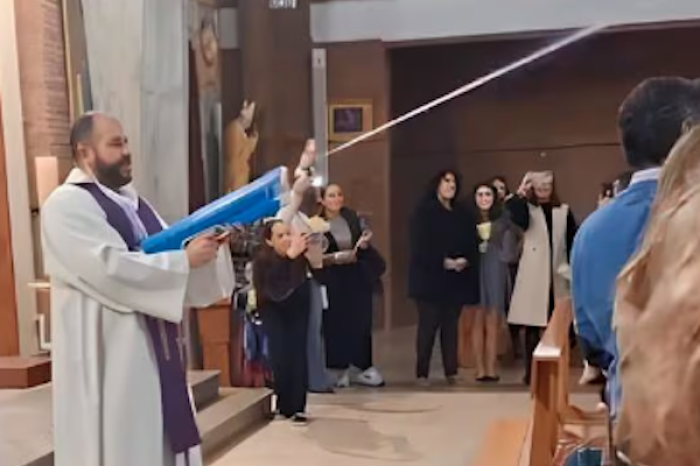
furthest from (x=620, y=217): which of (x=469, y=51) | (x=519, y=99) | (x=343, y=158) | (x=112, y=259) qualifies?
(x=519, y=99)

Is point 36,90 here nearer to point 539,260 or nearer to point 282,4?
point 282,4

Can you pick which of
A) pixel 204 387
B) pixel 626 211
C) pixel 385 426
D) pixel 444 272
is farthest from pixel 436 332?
pixel 626 211

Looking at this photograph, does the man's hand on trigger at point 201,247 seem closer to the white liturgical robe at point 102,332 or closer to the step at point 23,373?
the white liturgical robe at point 102,332

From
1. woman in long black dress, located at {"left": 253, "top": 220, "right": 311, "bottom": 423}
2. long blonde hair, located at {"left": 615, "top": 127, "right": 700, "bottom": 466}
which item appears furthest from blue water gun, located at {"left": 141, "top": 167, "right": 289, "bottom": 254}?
woman in long black dress, located at {"left": 253, "top": 220, "right": 311, "bottom": 423}

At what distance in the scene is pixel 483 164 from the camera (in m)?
8.22

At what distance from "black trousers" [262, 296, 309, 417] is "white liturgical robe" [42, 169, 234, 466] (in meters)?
2.48

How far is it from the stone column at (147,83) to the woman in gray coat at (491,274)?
6.75 ft

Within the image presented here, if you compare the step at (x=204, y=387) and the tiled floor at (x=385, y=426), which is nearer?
the tiled floor at (x=385, y=426)

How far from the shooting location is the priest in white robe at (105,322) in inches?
103

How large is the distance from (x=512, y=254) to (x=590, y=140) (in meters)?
2.12

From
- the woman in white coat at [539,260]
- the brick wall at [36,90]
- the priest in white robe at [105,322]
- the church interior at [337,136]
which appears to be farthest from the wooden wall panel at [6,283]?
the woman in white coat at [539,260]

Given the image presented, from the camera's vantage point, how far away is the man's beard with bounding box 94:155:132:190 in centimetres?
273

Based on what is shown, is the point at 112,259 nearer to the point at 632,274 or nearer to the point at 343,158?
the point at 632,274

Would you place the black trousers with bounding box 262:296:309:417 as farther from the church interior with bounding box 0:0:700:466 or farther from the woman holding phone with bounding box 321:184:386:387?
the woman holding phone with bounding box 321:184:386:387
